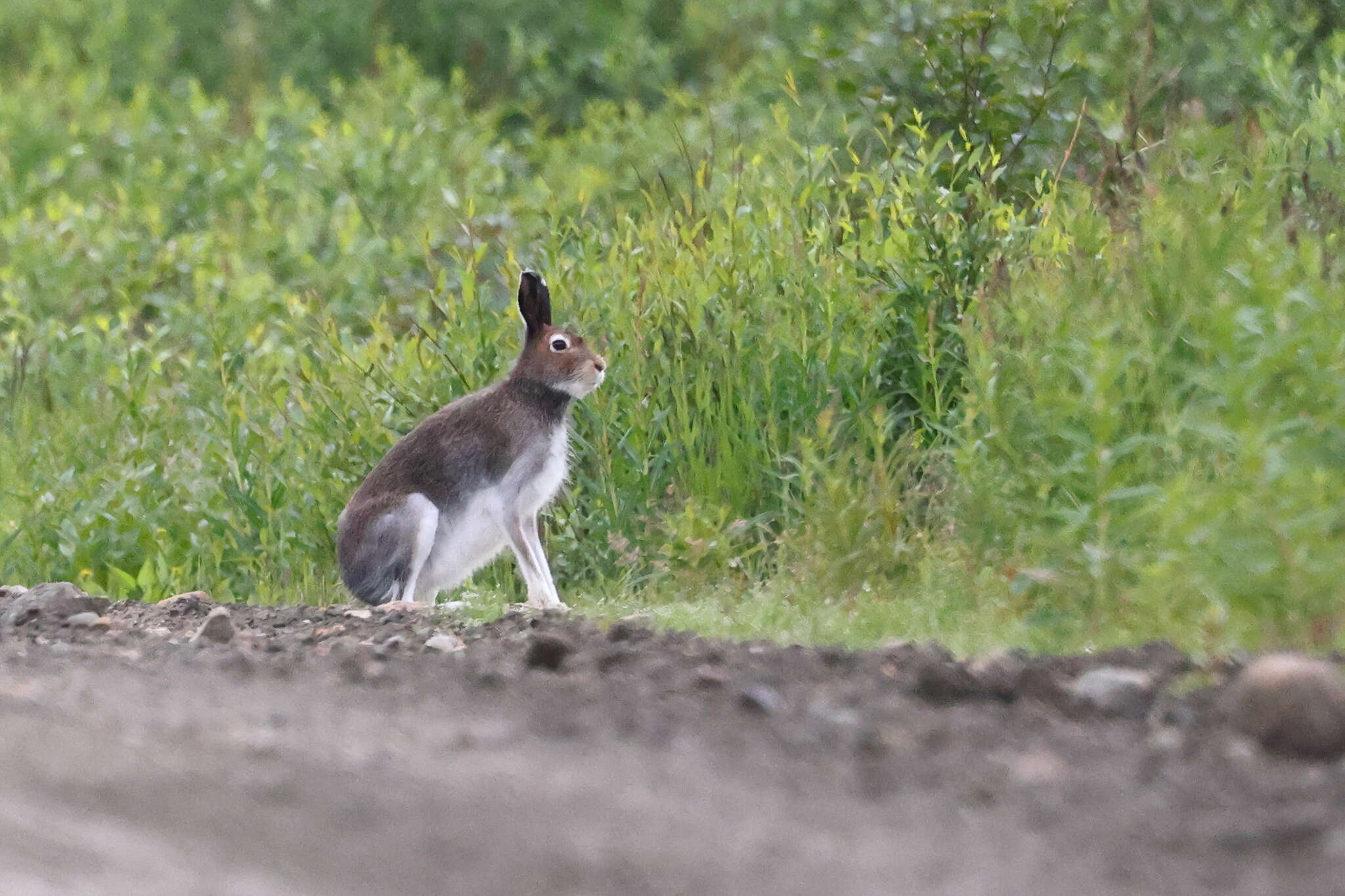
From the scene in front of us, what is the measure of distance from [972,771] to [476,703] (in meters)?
1.43

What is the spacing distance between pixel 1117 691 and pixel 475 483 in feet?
13.3

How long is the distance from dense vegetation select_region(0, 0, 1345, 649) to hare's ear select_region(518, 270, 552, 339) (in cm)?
33

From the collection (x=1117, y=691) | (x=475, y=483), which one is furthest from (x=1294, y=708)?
(x=475, y=483)

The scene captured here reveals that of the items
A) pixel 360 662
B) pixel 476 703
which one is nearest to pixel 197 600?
pixel 360 662

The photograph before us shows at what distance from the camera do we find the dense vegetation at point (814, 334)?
5.25 m

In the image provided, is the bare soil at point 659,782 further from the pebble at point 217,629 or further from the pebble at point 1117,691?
the pebble at point 217,629

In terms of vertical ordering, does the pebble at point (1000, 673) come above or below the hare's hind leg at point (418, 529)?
above

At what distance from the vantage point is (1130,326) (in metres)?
5.76

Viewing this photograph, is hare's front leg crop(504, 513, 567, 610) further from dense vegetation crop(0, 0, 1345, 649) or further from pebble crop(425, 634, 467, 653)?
pebble crop(425, 634, 467, 653)

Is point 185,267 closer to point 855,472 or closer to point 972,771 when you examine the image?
point 855,472

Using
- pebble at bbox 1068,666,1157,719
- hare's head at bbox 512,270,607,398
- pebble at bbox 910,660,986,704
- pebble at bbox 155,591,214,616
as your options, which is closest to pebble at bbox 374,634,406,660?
pebble at bbox 155,591,214,616

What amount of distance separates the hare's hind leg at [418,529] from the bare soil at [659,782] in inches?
87.5

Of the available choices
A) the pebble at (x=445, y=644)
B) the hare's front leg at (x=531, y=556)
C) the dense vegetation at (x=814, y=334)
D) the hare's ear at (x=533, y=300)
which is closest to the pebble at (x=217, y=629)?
the pebble at (x=445, y=644)

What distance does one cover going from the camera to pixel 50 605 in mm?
7133
